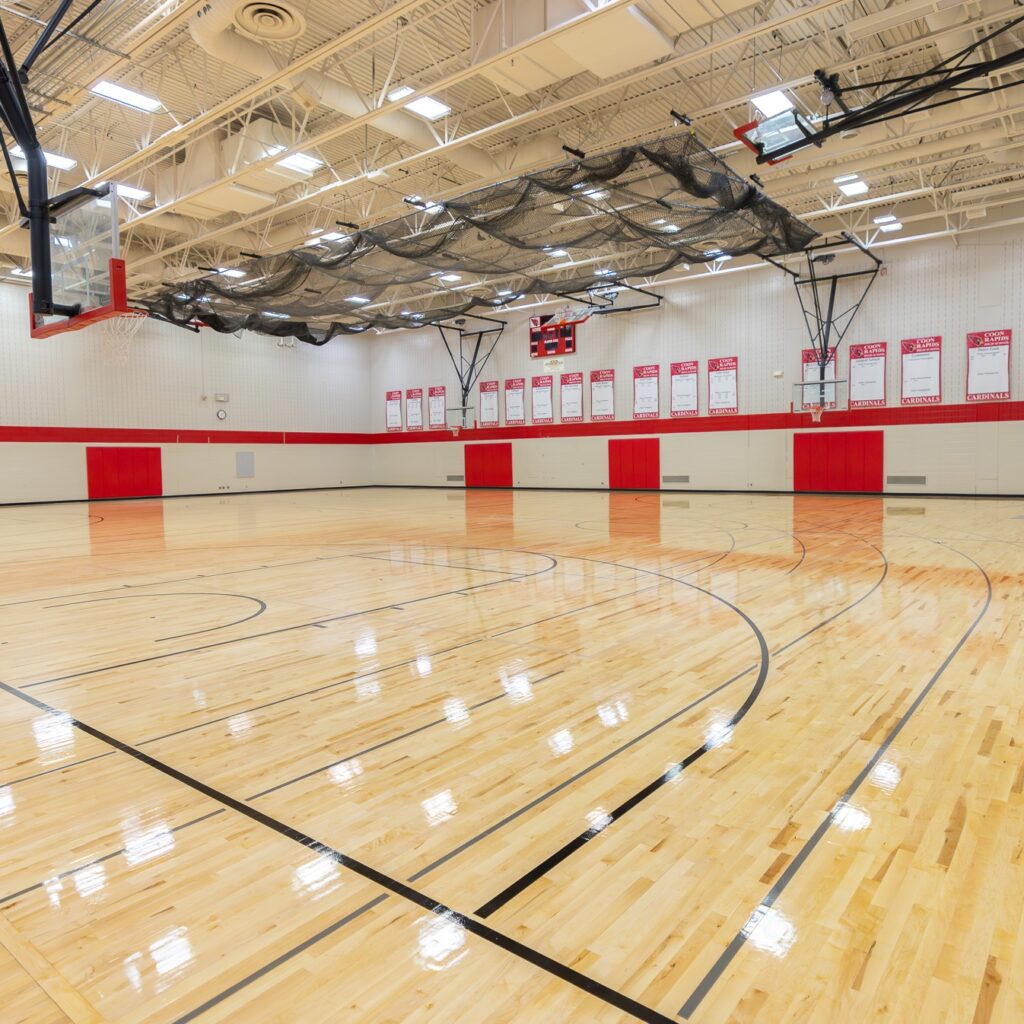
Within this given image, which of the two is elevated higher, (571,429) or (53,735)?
(571,429)

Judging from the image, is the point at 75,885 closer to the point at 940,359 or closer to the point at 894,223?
the point at 894,223

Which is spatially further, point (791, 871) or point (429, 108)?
point (429, 108)

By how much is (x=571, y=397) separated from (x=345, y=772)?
2090 centimetres

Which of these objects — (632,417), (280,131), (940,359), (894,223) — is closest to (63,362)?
(280,131)

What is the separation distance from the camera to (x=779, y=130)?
896 centimetres

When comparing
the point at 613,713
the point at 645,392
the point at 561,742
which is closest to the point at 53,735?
the point at 561,742

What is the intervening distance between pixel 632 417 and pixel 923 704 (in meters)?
18.8

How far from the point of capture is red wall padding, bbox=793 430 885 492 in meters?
18.0

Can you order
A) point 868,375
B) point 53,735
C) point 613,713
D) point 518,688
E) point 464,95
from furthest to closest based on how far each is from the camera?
1. point 868,375
2. point 464,95
3. point 518,688
4. point 613,713
5. point 53,735

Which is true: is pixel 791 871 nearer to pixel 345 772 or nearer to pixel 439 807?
pixel 439 807

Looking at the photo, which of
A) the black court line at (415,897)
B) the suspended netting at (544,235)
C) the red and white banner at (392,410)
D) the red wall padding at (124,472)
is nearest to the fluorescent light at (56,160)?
the suspended netting at (544,235)

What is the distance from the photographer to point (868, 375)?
17.9m

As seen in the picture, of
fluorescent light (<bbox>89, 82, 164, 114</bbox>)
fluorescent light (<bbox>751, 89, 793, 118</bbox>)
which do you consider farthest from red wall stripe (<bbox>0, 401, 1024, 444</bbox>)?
fluorescent light (<bbox>89, 82, 164, 114</bbox>)

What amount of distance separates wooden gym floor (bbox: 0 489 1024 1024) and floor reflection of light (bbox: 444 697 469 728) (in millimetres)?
42
